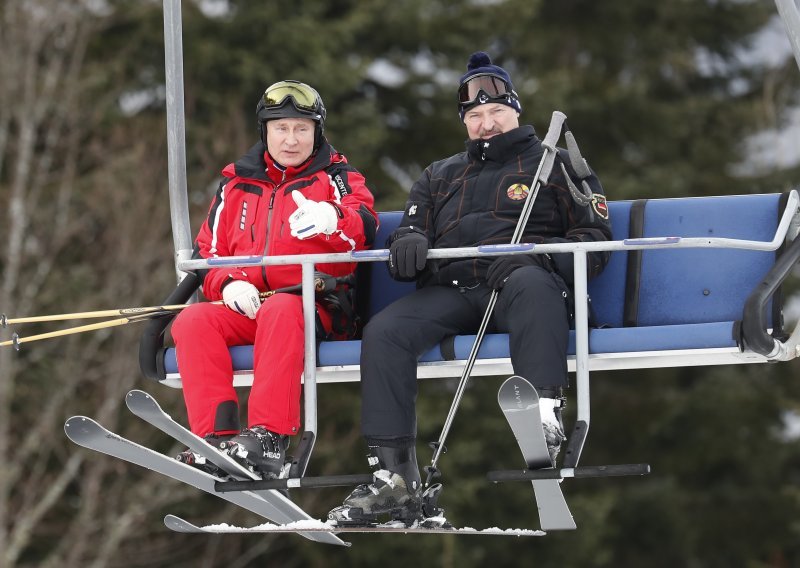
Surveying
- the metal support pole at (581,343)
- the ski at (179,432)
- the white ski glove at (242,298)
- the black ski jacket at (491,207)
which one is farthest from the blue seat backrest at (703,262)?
the ski at (179,432)

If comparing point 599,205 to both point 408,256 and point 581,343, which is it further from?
point 408,256

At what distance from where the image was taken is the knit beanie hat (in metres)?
6.32

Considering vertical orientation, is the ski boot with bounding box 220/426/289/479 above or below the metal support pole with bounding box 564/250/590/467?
below

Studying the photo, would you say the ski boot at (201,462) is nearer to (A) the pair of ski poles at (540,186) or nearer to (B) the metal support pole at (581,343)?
(A) the pair of ski poles at (540,186)

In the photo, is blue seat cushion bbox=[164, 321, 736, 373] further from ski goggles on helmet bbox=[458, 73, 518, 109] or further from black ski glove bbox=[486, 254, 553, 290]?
ski goggles on helmet bbox=[458, 73, 518, 109]

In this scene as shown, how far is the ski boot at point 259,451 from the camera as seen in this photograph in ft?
19.3

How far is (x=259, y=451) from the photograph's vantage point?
19.4ft

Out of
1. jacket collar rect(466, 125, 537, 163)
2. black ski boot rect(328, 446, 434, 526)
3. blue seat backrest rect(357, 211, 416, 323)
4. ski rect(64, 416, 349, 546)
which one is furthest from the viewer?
blue seat backrest rect(357, 211, 416, 323)

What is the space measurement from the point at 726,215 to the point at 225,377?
1.92 metres

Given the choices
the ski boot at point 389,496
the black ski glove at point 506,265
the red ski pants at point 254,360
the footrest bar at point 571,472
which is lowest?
the ski boot at point 389,496

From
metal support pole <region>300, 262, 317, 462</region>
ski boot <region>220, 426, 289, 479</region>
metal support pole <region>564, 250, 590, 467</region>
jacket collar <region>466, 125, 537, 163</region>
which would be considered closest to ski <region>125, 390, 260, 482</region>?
ski boot <region>220, 426, 289, 479</region>

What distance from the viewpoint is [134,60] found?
19422 mm

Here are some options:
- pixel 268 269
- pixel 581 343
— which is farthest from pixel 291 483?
pixel 581 343

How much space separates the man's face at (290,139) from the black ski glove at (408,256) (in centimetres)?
Result: 65
